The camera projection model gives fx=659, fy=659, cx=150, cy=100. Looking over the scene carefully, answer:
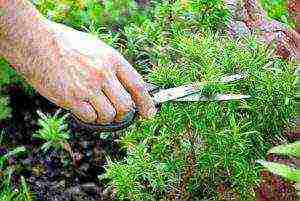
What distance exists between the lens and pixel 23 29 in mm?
1407

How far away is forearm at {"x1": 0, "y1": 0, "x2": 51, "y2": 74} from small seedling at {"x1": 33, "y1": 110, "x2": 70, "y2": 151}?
0.84m

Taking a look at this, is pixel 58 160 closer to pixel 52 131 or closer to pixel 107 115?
pixel 52 131

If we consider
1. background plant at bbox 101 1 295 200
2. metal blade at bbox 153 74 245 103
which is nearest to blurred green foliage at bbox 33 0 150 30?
background plant at bbox 101 1 295 200

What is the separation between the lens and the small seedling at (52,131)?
2.26 m

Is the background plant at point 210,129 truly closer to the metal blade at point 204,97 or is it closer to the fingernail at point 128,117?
the metal blade at point 204,97

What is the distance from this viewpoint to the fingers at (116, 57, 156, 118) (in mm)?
1424

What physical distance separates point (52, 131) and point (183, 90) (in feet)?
2.72

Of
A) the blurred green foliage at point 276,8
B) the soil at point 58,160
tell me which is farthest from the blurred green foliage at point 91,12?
the blurred green foliage at point 276,8

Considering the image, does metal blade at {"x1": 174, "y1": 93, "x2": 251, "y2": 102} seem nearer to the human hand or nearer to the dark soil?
the human hand

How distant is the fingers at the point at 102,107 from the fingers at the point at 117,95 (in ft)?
0.04

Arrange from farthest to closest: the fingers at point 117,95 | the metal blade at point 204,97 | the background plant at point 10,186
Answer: the background plant at point 10,186
the metal blade at point 204,97
the fingers at point 117,95

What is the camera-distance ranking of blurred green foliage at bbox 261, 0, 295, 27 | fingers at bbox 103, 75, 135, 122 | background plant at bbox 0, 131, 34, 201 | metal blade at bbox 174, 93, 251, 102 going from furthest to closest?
1. blurred green foliage at bbox 261, 0, 295, 27
2. background plant at bbox 0, 131, 34, 201
3. metal blade at bbox 174, 93, 251, 102
4. fingers at bbox 103, 75, 135, 122

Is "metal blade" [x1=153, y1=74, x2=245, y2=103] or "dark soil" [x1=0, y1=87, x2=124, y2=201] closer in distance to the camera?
"metal blade" [x1=153, y1=74, x2=245, y2=103]

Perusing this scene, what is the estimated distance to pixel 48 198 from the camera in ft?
7.43
